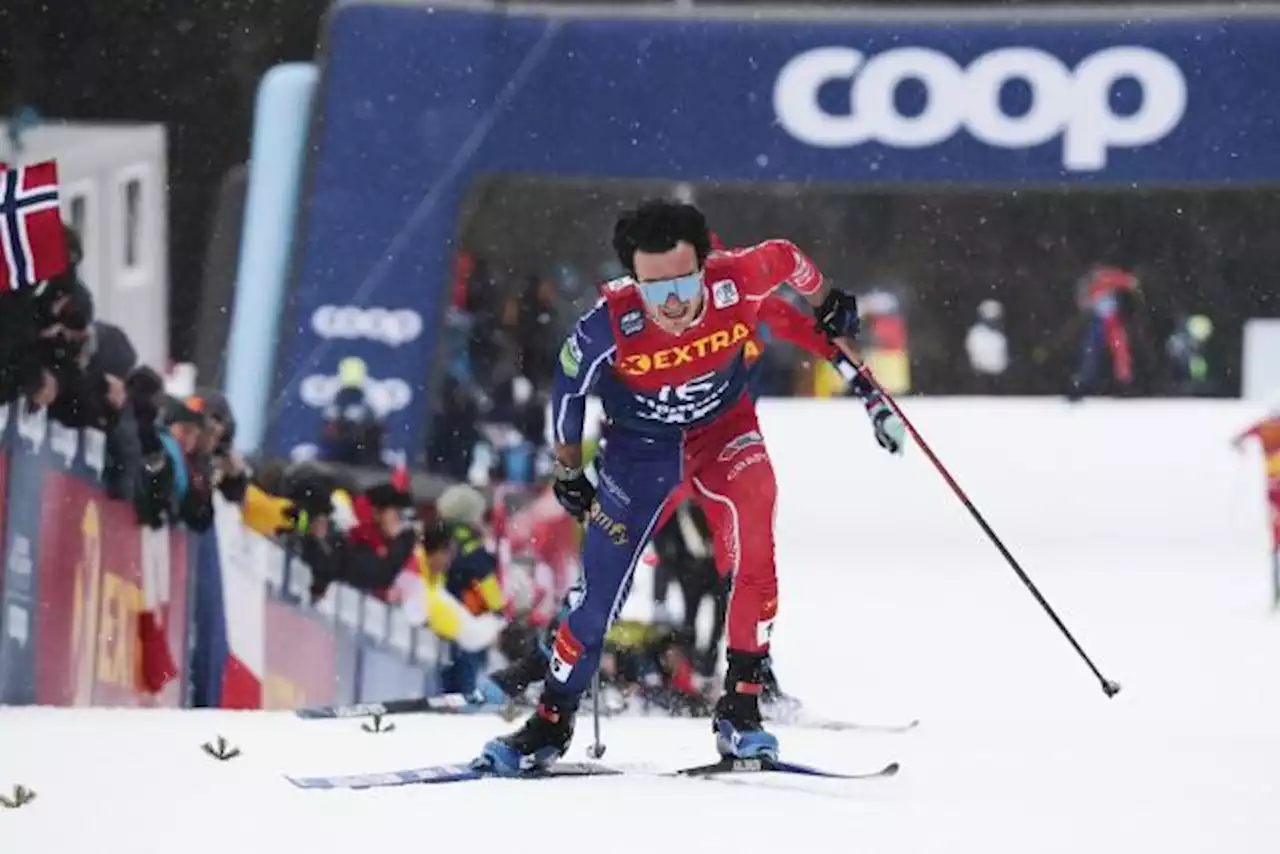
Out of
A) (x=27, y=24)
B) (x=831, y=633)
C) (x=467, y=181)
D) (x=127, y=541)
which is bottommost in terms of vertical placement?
(x=831, y=633)

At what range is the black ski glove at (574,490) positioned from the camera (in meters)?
5.82

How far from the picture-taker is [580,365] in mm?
5570

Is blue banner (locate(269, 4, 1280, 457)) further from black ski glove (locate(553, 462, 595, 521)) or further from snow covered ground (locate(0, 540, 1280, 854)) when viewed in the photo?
black ski glove (locate(553, 462, 595, 521))

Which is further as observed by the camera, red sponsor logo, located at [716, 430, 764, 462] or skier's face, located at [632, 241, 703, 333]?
red sponsor logo, located at [716, 430, 764, 462]

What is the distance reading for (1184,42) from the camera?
12.8m

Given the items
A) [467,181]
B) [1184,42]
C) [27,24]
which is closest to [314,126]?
[467,181]

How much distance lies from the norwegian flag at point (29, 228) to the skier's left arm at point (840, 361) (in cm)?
266

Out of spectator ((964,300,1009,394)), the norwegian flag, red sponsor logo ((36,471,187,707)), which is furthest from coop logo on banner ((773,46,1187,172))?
spectator ((964,300,1009,394))

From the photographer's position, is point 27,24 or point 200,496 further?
point 27,24

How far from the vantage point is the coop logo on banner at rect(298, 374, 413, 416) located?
13125 millimetres

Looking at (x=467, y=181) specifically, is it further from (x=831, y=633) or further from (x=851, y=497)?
(x=851, y=497)

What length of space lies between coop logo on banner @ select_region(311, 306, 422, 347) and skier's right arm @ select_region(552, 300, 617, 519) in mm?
7328

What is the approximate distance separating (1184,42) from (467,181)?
13.9 ft

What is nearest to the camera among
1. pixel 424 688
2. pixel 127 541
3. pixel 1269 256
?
pixel 127 541
